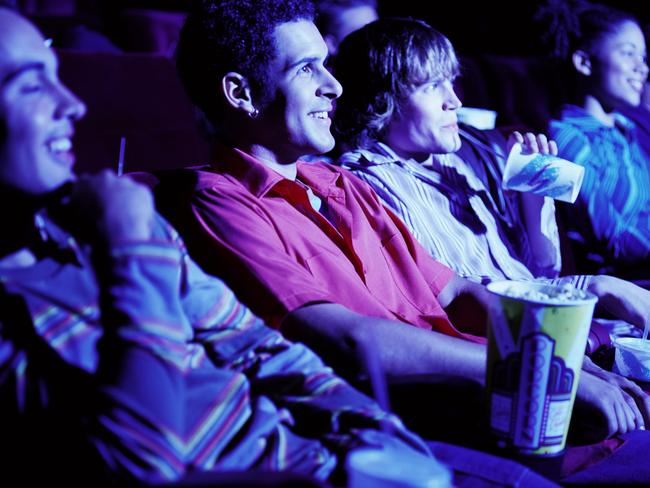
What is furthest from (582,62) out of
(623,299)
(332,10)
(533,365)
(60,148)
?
(60,148)

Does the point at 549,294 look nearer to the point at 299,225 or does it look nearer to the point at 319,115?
the point at 299,225

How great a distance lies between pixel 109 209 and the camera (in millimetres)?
914

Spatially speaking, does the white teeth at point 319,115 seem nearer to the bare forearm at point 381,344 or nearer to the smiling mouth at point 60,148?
the bare forearm at point 381,344

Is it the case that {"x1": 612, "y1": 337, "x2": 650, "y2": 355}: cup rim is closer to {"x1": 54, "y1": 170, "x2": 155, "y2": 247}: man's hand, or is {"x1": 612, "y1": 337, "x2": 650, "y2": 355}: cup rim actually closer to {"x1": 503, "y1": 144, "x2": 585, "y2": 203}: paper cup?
{"x1": 503, "y1": 144, "x2": 585, "y2": 203}: paper cup

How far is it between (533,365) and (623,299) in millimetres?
816

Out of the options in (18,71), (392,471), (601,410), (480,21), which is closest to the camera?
(392,471)

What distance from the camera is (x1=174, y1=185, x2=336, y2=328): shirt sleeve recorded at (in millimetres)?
1291

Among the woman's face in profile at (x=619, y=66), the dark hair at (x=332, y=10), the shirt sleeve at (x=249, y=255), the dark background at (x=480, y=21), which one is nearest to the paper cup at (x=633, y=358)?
the shirt sleeve at (x=249, y=255)

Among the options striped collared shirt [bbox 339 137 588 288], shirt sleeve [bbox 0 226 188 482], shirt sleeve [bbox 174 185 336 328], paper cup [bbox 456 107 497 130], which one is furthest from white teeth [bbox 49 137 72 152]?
paper cup [bbox 456 107 497 130]

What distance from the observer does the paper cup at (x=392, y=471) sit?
2.68 ft

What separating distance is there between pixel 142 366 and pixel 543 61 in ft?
14.0

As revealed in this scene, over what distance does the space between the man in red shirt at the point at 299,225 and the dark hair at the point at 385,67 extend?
368 mm

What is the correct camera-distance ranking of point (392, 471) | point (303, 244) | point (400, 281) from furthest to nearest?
point (400, 281)
point (303, 244)
point (392, 471)

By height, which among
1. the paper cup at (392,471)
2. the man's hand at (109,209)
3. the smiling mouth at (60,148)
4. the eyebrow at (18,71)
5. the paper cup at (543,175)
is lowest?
the paper cup at (543,175)
